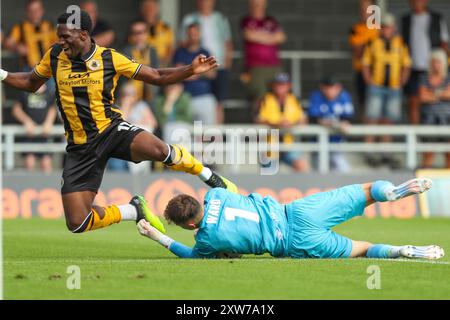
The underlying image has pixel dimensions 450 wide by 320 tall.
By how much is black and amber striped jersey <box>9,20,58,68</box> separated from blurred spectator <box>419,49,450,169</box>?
684cm

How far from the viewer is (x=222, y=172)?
2098cm

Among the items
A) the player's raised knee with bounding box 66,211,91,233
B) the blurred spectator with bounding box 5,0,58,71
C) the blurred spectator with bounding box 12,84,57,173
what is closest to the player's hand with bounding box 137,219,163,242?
the player's raised knee with bounding box 66,211,91,233

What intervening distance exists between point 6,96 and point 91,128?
11119 mm

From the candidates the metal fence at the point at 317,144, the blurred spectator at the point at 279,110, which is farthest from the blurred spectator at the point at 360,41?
the blurred spectator at the point at 279,110

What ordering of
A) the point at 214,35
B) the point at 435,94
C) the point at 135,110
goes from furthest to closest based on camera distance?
the point at 435,94, the point at 214,35, the point at 135,110

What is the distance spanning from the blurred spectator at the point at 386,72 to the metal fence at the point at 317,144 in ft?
2.21

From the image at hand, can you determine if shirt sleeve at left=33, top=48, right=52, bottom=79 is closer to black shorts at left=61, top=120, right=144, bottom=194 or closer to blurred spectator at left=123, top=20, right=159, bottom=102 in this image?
black shorts at left=61, top=120, right=144, bottom=194

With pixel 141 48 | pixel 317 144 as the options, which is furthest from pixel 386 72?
pixel 141 48

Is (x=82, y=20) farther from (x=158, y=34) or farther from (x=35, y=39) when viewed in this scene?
(x=158, y=34)

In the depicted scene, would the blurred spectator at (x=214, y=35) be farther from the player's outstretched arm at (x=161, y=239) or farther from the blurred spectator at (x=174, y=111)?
the player's outstretched arm at (x=161, y=239)

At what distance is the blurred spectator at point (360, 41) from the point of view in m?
21.2

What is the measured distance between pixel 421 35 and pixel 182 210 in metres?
11.9

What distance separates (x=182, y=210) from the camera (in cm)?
1083
